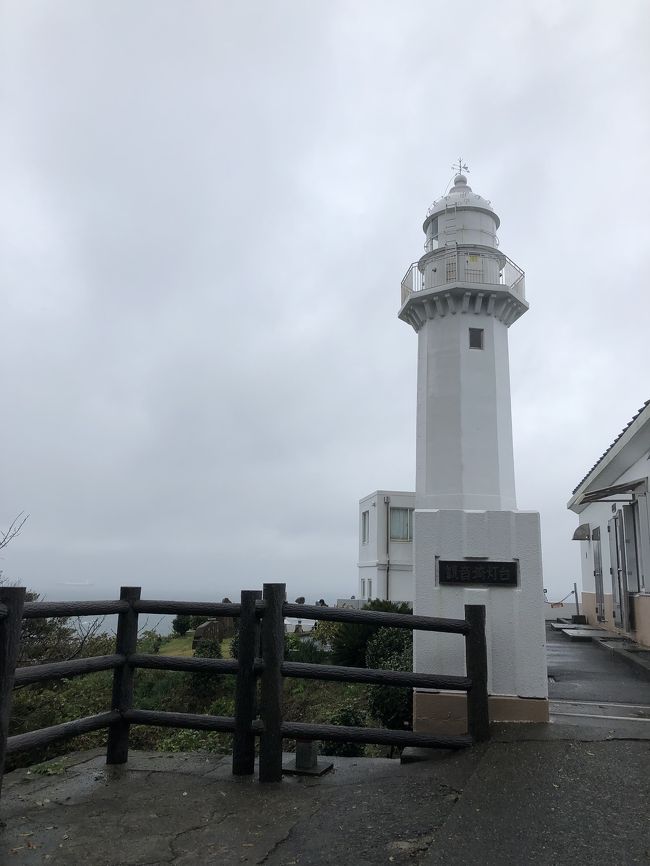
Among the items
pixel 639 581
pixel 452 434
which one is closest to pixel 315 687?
pixel 452 434

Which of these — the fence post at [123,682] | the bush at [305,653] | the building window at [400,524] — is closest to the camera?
the fence post at [123,682]

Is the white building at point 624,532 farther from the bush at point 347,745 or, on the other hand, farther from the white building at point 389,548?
the white building at point 389,548

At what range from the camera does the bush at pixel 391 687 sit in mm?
7641

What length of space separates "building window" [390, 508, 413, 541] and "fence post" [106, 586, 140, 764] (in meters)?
22.7

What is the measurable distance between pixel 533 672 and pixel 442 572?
4.07 feet

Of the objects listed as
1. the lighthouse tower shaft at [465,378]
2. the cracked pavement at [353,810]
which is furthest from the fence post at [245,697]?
the lighthouse tower shaft at [465,378]

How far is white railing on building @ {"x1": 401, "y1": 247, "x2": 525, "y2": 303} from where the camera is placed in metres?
12.6

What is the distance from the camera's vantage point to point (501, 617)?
20.4ft

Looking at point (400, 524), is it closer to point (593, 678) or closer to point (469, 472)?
point (469, 472)

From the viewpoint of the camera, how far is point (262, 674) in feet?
16.0

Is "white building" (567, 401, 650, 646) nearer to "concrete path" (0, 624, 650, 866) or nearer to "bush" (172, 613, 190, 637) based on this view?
"concrete path" (0, 624, 650, 866)

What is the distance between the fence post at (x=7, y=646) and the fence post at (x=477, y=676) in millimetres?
3364

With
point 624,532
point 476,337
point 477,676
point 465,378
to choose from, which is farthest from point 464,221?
point 477,676

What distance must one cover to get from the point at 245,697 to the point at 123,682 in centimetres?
107
